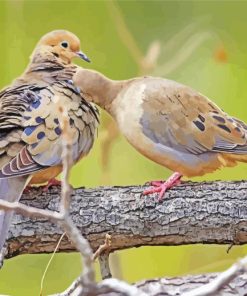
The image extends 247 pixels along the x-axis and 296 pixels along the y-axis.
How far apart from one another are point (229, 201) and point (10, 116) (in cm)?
39

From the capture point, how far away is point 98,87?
4.60 ft

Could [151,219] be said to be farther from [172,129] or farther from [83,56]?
[83,56]

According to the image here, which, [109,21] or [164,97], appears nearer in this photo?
[164,97]

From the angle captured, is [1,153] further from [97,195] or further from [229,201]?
[229,201]

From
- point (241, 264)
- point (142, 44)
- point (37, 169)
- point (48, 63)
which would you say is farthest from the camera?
point (142, 44)

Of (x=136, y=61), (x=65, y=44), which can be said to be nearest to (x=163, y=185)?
(x=65, y=44)

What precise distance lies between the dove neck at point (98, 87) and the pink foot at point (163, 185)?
0.15 m

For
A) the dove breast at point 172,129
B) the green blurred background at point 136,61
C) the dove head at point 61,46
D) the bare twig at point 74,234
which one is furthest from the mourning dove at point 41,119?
the bare twig at point 74,234

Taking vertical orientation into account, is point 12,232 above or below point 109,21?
below

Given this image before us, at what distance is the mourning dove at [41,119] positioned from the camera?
1.37 m

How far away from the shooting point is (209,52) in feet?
6.26

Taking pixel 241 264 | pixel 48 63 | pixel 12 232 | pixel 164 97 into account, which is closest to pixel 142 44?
pixel 48 63

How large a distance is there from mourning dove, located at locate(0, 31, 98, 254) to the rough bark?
0.28 ft

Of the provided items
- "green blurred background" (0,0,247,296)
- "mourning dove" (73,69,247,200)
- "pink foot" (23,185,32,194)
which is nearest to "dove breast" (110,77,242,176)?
"mourning dove" (73,69,247,200)
